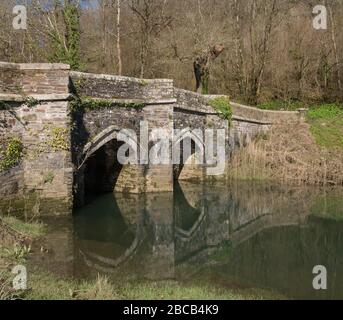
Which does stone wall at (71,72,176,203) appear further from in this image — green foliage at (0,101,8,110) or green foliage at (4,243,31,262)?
green foliage at (4,243,31,262)

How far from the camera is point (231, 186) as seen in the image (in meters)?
17.7

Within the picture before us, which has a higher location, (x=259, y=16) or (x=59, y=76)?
(x=259, y=16)

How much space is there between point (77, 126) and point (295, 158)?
1020 cm

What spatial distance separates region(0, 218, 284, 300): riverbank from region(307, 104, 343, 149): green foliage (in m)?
14.4

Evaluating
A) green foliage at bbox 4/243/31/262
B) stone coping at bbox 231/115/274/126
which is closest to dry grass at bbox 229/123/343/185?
stone coping at bbox 231/115/274/126

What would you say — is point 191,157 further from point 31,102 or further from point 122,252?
point 122,252

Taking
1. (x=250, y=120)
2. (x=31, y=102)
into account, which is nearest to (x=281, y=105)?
(x=250, y=120)

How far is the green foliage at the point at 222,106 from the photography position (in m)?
18.1

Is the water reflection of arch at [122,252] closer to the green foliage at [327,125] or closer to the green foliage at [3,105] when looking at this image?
the green foliage at [3,105]

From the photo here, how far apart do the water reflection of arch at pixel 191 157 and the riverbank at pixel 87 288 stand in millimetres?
9212

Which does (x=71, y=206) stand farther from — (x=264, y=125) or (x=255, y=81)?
(x=255, y=81)

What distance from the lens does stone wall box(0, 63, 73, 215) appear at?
10.8 m

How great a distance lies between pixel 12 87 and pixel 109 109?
3.61m
